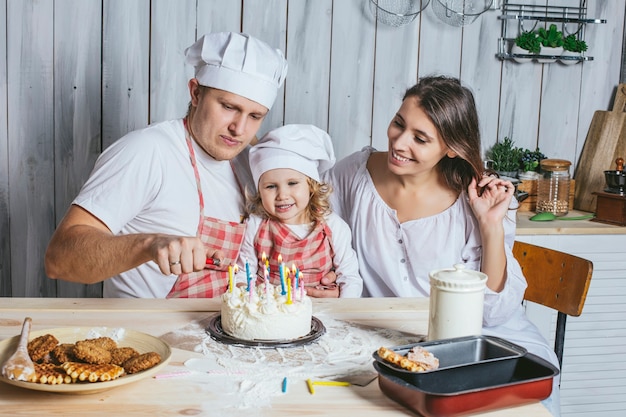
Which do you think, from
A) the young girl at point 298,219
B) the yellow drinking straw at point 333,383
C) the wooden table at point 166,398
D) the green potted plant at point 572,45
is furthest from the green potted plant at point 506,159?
the yellow drinking straw at point 333,383

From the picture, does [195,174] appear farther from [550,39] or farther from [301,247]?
[550,39]

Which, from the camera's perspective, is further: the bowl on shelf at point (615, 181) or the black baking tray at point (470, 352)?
the bowl on shelf at point (615, 181)

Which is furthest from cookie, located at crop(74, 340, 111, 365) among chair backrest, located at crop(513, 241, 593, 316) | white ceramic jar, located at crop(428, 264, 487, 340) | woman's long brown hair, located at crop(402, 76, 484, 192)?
chair backrest, located at crop(513, 241, 593, 316)

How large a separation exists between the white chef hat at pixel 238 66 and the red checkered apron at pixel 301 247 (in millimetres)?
396

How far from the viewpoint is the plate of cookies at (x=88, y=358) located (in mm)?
1260

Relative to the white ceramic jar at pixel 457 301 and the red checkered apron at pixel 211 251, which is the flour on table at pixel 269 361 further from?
the red checkered apron at pixel 211 251

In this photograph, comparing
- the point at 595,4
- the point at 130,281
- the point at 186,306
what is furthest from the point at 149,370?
the point at 595,4

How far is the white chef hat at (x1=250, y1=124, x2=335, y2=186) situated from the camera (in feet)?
7.41

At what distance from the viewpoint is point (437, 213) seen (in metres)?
2.34

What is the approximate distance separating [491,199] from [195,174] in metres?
0.88

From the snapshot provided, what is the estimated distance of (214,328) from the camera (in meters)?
1.65

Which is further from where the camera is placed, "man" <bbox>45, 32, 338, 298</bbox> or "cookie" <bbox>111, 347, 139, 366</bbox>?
"man" <bbox>45, 32, 338, 298</bbox>

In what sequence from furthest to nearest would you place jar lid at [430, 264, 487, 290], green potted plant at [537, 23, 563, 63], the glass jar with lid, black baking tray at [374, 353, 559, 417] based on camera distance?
1. green potted plant at [537, 23, 563, 63]
2. the glass jar with lid
3. jar lid at [430, 264, 487, 290]
4. black baking tray at [374, 353, 559, 417]

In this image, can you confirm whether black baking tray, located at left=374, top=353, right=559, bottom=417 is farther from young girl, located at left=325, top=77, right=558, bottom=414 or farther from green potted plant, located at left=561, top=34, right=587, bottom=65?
green potted plant, located at left=561, top=34, right=587, bottom=65
